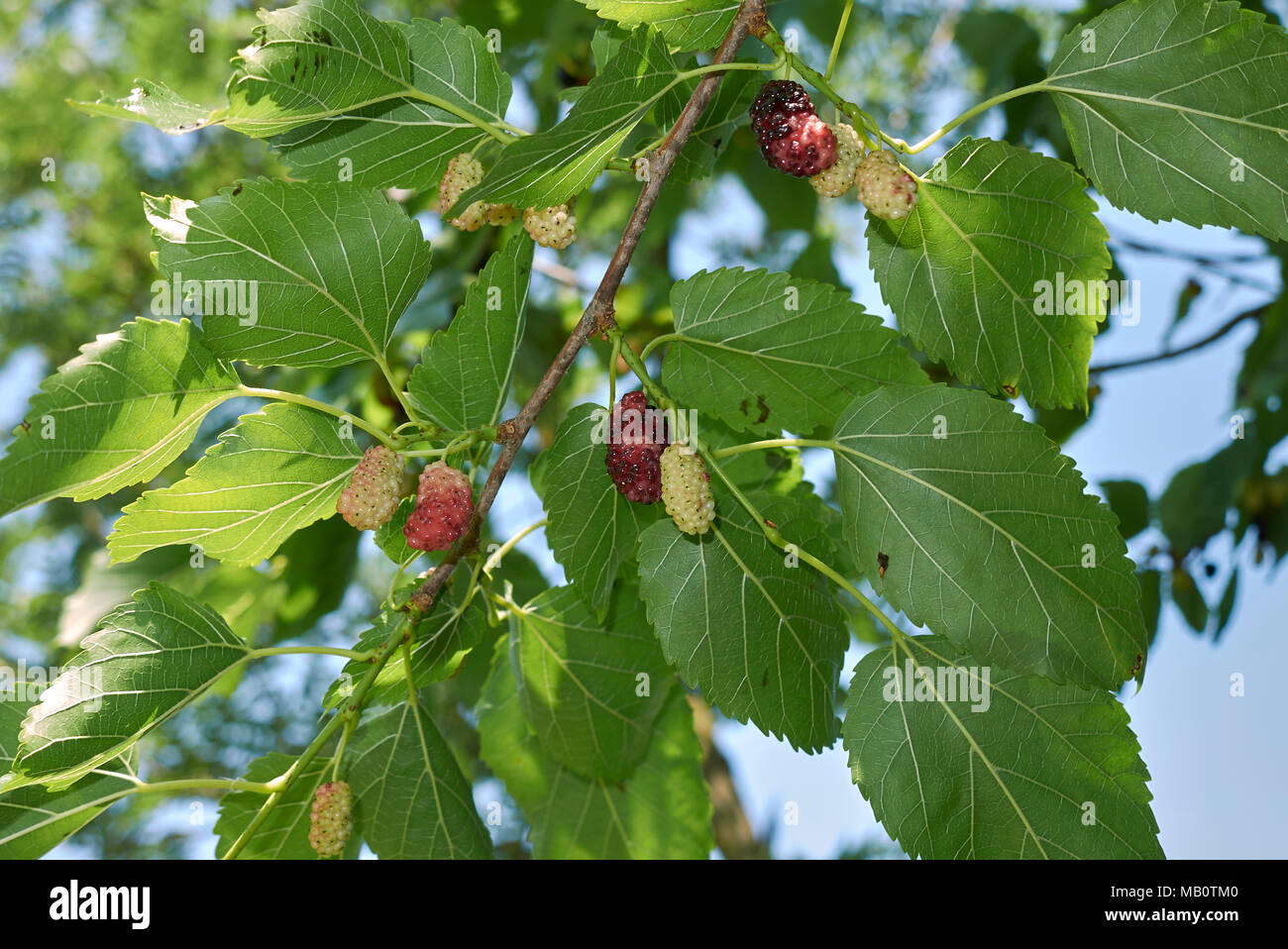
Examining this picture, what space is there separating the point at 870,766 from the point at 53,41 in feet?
11.2

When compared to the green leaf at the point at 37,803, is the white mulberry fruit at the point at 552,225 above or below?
above

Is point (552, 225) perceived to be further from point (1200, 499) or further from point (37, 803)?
point (1200, 499)

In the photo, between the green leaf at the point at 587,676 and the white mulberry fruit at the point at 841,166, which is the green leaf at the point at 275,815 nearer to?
the green leaf at the point at 587,676

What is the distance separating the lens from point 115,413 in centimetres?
68

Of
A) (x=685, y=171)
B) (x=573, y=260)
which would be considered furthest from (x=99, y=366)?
(x=573, y=260)

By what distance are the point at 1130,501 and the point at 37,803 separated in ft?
4.89

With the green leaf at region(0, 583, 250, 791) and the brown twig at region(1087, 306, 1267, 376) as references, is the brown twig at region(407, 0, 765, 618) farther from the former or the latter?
the brown twig at region(1087, 306, 1267, 376)

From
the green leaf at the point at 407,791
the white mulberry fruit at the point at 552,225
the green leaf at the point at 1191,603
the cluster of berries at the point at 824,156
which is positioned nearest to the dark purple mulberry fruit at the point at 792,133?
the cluster of berries at the point at 824,156

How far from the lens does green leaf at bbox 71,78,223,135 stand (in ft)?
2.05

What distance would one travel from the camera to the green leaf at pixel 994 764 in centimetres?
68

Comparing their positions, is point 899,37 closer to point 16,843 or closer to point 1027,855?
point 1027,855

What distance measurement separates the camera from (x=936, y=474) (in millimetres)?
694

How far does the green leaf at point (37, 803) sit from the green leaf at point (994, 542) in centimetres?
61

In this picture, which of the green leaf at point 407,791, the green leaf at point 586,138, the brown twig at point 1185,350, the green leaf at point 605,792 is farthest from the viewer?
the brown twig at point 1185,350
